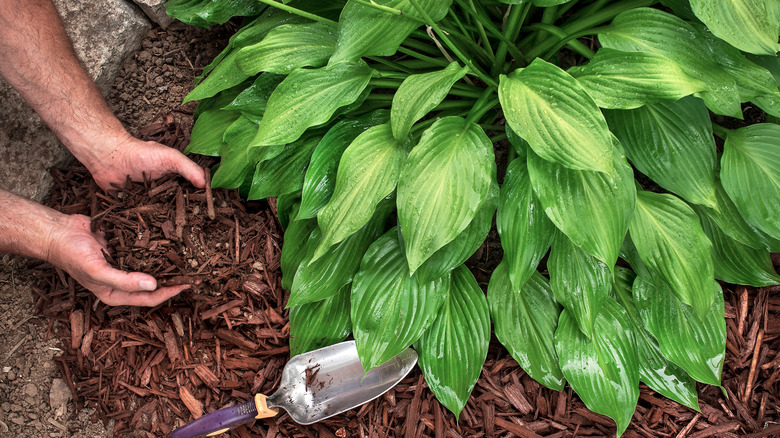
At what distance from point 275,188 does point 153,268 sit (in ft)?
1.41

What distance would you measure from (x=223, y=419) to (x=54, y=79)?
111 cm

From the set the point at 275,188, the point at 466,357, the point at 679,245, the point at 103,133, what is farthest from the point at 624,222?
the point at 103,133

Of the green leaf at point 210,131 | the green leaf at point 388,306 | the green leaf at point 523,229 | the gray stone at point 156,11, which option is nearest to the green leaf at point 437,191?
the green leaf at point 523,229

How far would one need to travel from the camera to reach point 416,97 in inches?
43.4

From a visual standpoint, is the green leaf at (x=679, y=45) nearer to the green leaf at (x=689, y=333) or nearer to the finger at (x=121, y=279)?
the green leaf at (x=689, y=333)

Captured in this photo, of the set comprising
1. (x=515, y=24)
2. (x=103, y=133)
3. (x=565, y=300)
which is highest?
(x=515, y=24)

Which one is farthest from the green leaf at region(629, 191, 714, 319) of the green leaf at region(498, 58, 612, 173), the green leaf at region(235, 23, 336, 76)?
the green leaf at region(235, 23, 336, 76)

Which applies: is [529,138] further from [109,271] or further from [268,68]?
[109,271]

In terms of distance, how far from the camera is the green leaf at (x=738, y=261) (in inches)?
51.1

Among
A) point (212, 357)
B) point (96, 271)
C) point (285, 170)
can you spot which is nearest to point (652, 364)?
point (285, 170)

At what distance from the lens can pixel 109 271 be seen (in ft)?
4.36

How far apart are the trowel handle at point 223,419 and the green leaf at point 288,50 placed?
0.85 metres

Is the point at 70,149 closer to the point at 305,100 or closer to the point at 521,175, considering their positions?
the point at 305,100

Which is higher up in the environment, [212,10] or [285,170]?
[212,10]
